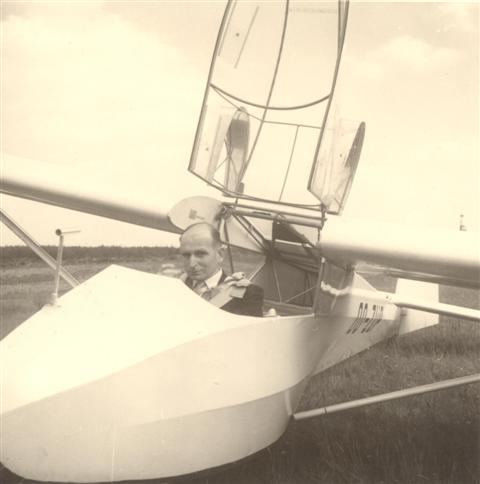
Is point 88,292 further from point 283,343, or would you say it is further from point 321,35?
point 321,35

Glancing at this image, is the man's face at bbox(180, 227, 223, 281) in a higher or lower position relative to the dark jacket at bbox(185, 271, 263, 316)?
higher

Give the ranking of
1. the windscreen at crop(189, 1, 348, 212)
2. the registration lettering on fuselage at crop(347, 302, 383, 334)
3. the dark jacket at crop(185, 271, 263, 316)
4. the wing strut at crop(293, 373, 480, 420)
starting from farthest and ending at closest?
the registration lettering on fuselage at crop(347, 302, 383, 334)
the windscreen at crop(189, 1, 348, 212)
the wing strut at crop(293, 373, 480, 420)
the dark jacket at crop(185, 271, 263, 316)

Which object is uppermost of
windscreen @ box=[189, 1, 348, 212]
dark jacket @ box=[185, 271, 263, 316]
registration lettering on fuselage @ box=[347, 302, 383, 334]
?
windscreen @ box=[189, 1, 348, 212]

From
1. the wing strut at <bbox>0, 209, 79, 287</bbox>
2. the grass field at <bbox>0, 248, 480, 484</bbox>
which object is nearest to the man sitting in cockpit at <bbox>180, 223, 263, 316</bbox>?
the grass field at <bbox>0, 248, 480, 484</bbox>

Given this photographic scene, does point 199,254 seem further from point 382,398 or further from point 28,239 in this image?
point 28,239

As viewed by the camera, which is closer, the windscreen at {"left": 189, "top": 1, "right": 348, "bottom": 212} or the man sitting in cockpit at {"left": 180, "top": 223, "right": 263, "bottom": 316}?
the man sitting in cockpit at {"left": 180, "top": 223, "right": 263, "bottom": 316}

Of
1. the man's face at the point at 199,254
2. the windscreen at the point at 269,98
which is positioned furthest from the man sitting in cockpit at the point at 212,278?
the windscreen at the point at 269,98

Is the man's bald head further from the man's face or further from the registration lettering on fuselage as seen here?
the registration lettering on fuselage

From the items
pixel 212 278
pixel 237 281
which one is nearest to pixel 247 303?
pixel 237 281
